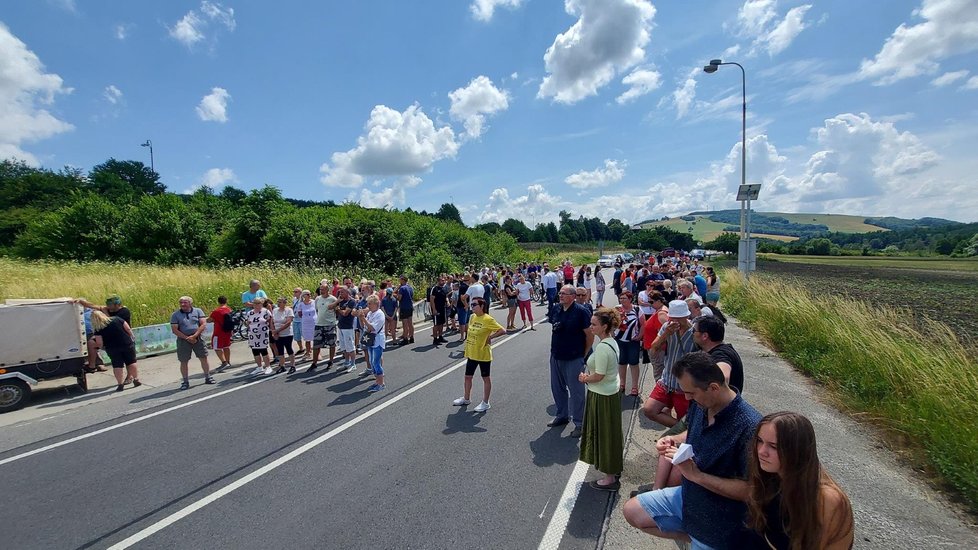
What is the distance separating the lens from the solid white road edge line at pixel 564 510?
3.31 metres

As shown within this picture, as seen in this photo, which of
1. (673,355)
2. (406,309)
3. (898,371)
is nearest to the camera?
(673,355)

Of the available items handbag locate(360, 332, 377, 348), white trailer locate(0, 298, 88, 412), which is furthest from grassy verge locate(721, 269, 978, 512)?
white trailer locate(0, 298, 88, 412)

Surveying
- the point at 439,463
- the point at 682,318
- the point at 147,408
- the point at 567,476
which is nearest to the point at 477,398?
the point at 439,463

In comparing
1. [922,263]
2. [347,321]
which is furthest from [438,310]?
[922,263]

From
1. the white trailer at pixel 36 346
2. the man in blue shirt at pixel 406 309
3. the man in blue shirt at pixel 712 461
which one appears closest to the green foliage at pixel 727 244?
the man in blue shirt at pixel 406 309

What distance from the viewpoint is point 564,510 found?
12.2 feet

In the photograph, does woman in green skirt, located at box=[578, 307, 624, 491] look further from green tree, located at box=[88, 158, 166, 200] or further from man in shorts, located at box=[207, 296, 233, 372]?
green tree, located at box=[88, 158, 166, 200]

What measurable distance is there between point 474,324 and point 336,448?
242 centimetres

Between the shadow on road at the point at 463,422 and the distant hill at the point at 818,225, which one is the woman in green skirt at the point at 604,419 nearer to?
the shadow on road at the point at 463,422

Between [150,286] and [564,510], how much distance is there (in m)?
15.5

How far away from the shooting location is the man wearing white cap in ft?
13.8

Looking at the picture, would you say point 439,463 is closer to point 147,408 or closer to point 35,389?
point 147,408

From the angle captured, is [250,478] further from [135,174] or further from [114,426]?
[135,174]

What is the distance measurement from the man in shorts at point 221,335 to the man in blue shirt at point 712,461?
894 cm
